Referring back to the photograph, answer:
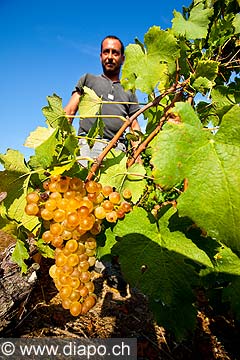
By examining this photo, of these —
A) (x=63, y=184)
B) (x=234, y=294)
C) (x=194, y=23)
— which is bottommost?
(x=234, y=294)

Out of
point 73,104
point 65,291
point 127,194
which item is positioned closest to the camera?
point 65,291

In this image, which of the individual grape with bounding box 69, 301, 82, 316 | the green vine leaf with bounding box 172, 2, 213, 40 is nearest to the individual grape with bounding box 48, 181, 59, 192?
the individual grape with bounding box 69, 301, 82, 316

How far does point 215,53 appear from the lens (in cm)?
158

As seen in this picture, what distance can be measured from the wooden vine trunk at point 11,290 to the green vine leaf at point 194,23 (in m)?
2.09

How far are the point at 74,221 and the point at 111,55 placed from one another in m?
3.23

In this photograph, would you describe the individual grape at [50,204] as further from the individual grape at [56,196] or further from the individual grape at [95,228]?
the individual grape at [95,228]

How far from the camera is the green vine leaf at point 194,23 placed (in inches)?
55.0

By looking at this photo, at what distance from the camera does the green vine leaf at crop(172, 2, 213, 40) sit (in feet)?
4.58

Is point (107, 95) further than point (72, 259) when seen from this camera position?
Yes

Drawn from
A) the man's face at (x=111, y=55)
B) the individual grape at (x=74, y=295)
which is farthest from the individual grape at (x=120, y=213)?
the man's face at (x=111, y=55)

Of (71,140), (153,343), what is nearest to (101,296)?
(153,343)

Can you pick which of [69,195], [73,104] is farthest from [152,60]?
[73,104]

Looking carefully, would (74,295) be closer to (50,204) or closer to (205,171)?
(50,204)

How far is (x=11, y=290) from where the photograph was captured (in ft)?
9.54
